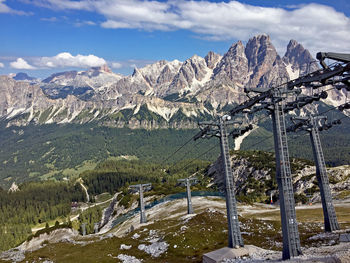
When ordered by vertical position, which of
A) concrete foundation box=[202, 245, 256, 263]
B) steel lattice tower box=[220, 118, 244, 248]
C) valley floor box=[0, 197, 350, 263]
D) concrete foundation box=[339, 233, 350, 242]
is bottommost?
valley floor box=[0, 197, 350, 263]

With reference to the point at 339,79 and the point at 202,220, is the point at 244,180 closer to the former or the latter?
the point at 202,220

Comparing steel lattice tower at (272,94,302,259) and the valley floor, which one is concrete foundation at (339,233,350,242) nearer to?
the valley floor

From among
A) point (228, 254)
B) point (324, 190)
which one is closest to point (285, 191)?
point (228, 254)

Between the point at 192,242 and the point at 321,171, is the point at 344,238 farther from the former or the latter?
the point at 192,242

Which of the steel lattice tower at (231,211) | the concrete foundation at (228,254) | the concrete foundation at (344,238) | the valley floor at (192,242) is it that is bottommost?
the valley floor at (192,242)

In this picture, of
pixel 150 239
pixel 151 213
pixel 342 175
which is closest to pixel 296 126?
pixel 150 239

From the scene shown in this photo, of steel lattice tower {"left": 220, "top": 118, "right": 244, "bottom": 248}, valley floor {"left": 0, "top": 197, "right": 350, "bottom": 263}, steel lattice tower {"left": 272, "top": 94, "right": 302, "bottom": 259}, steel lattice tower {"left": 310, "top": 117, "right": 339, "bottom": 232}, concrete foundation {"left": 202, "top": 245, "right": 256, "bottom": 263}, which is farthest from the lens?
steel lattice tower {"left": 310, "top": 117, "right": 339, "bottom": 232}

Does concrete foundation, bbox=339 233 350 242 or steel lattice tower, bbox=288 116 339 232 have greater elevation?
steel lattice tower, bbox=288 116 339 232

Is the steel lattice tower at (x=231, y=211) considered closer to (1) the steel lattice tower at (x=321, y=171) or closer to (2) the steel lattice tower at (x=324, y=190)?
(1) the steel lattice tower at (x=321, y=171)

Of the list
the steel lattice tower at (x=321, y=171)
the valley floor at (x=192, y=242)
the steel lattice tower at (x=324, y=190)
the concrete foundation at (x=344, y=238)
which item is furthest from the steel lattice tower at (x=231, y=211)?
the steel lattice tower at (x=324, y=190)

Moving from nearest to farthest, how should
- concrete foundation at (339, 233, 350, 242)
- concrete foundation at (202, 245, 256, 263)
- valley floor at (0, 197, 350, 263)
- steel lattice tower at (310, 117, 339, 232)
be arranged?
1. concrete foundation at (339, 233, 350, 242)
2. concrete foundation at (202, 245, 256, 263)
3. valley floor at (0, 197, 350, 263)
4. steel lattice tower at (310, 117, 339, 232)

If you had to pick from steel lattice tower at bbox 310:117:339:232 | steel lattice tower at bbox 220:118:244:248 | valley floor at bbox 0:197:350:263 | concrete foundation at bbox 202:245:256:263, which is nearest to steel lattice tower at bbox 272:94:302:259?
valley floor at bbox 0:197:350:263

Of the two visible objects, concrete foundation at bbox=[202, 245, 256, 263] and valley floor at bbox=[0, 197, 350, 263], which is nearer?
concrete foundation at bbox=[202, 245, 256, 263]

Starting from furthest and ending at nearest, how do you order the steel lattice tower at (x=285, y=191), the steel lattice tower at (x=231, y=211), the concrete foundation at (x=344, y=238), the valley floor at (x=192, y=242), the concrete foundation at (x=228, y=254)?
1. the valley floor at (x=192, y=242)
2. the steel lattice tower at (x=231, y=211)
3. the concrete foundation at (x=228, y=254)
4. the concrete foundation at (x=344, y=238)
5. the steel lattice tower at (x=285, y=191)
